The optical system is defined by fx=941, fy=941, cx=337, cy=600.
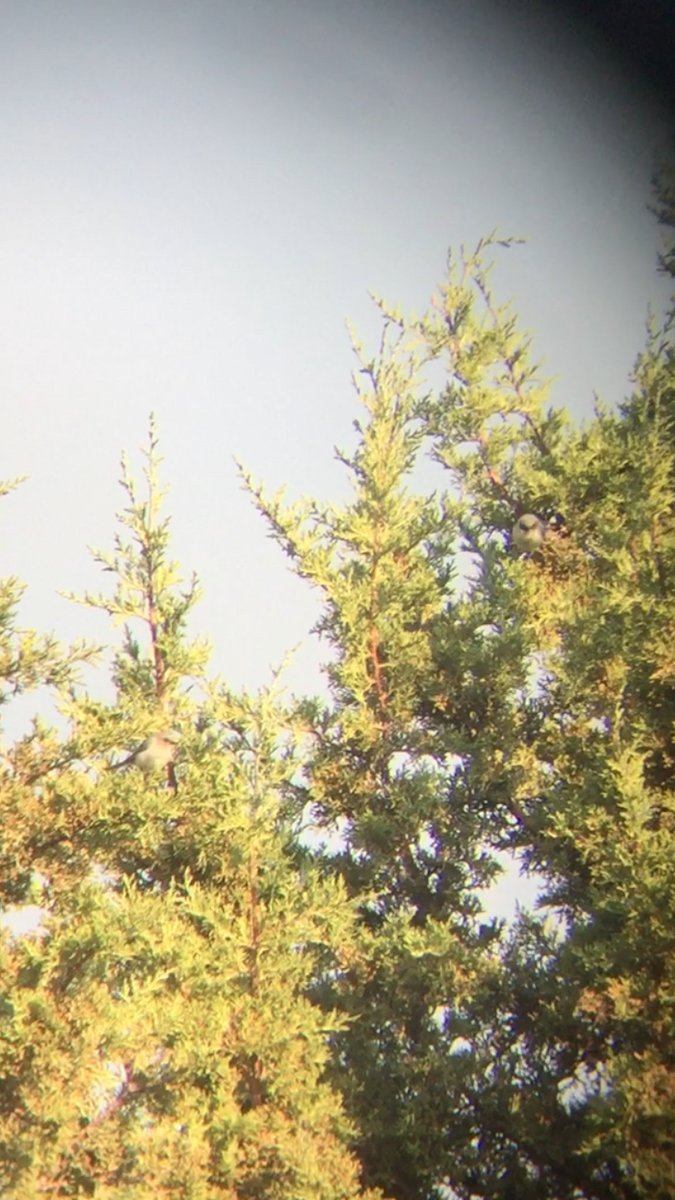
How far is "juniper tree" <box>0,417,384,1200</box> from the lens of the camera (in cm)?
595

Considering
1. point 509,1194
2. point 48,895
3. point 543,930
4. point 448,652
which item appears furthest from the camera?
point 448,652

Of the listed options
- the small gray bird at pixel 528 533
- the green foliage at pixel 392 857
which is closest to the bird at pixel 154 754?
the green foliage at pixel 392 857

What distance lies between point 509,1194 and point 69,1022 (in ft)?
11.3

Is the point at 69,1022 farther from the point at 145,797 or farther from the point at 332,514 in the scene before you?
the point at 332,514

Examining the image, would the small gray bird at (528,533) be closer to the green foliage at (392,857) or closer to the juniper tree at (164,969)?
the green foliage at (392,857)

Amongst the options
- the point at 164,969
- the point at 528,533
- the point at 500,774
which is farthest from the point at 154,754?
the point at 528,533

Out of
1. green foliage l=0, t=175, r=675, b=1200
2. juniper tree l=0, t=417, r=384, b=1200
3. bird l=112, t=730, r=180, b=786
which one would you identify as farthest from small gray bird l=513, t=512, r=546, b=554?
bird l=112, t=730, r=180, b=786

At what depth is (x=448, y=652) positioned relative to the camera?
8.97 metres

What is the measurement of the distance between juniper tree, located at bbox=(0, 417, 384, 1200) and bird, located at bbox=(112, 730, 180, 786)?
100 mm

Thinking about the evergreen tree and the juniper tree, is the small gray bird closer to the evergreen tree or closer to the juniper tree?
the evergreen tree

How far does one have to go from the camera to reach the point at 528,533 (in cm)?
933

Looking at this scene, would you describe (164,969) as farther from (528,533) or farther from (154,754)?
(528,533)

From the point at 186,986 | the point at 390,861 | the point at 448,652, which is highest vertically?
the point at 448,652

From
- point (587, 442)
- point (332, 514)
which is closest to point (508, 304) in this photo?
point (587, 442)
